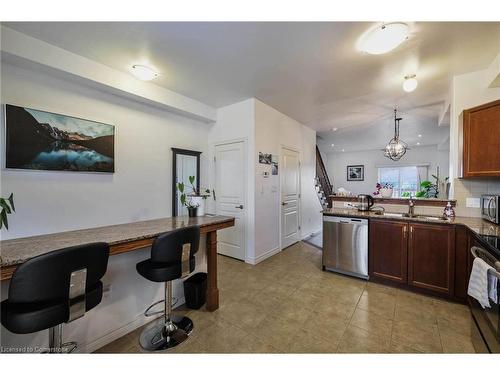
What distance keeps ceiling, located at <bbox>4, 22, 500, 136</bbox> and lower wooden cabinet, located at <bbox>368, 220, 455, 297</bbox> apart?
191cm

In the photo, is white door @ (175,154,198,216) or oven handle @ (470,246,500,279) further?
white door @ (175,154,198,216)

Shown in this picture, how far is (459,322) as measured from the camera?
6.56 ft

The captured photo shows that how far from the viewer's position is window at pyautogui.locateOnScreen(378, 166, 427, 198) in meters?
8.01

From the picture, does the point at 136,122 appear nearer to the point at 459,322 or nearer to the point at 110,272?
the point at 110,272

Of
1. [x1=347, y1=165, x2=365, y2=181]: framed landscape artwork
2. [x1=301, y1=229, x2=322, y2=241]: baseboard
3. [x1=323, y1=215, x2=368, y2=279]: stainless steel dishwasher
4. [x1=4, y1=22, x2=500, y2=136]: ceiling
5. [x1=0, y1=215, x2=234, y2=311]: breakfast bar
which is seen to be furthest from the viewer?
[x1=347, y1=165, x2=365, y2=181]: framed landscape artwork

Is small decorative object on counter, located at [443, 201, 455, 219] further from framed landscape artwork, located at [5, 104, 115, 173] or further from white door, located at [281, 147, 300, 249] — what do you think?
framed landscape artwork, located at [5, 104, 115, 173]

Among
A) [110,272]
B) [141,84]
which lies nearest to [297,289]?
[110,272]

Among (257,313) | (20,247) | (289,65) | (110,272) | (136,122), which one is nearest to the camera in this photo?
(20,247)

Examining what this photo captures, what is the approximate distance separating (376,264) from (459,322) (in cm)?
89

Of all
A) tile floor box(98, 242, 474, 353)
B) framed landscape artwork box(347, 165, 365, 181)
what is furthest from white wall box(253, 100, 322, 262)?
framed landscape artwork box(347, 165, 365, 181)

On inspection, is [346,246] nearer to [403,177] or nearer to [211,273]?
[211,273]

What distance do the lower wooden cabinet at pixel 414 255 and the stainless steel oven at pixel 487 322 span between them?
573 millimetres

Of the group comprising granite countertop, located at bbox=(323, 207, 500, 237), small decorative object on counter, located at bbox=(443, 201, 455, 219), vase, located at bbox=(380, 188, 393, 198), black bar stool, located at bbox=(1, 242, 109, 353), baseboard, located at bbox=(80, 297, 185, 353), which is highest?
vase, located at bbox=(380, 188, 393, 198)

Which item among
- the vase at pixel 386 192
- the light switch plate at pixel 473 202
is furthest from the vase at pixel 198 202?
the light switch plate at pixel 473 202
